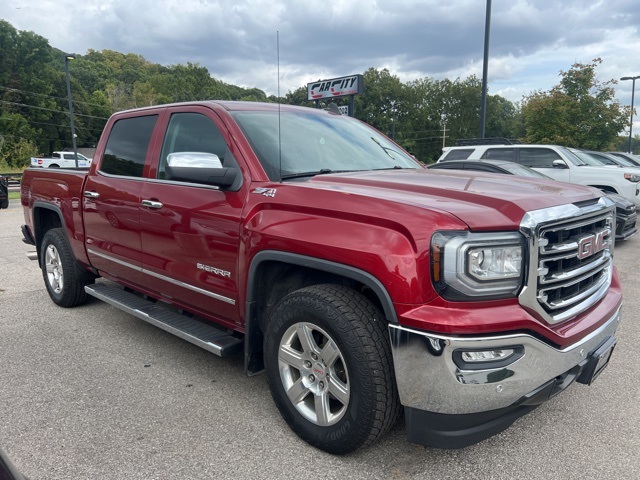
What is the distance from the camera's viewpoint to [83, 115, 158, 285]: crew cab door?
387 centimetres

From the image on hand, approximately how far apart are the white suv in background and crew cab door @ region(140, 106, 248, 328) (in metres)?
9.13

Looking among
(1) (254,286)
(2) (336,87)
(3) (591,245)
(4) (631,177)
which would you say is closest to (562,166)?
(4) (631,177)

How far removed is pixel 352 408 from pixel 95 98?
77261 mm

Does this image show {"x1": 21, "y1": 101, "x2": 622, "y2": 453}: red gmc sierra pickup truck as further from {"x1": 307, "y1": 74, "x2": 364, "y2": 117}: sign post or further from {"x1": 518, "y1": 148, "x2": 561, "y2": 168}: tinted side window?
{"x1": 307, "y1": 74, "x2": 364, "y2": 117}: sign post

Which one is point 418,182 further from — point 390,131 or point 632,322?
point 390,131

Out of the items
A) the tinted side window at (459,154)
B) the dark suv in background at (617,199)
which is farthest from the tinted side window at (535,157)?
the dark suv in background at (617,199)

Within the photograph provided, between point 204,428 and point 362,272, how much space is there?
55.8 inches

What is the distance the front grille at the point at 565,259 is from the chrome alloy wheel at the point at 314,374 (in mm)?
958

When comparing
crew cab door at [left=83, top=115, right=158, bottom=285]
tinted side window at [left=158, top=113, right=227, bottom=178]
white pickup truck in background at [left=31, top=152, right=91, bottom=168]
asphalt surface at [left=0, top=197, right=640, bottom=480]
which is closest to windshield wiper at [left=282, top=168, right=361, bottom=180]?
tinted side window at [left=158, top=113, right=227, bottom=178]

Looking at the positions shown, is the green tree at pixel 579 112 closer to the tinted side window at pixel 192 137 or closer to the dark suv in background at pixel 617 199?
the dark suv in background at pixel 617 199

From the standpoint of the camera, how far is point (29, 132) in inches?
2172

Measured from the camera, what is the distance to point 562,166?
11.0 meters

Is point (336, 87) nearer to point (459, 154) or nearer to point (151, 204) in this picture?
point (459, 154)

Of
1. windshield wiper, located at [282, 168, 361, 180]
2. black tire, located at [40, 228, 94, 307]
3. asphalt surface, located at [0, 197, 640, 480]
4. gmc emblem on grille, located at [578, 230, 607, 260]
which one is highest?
windshield wiper, located at [282, 168, 361, 180]
